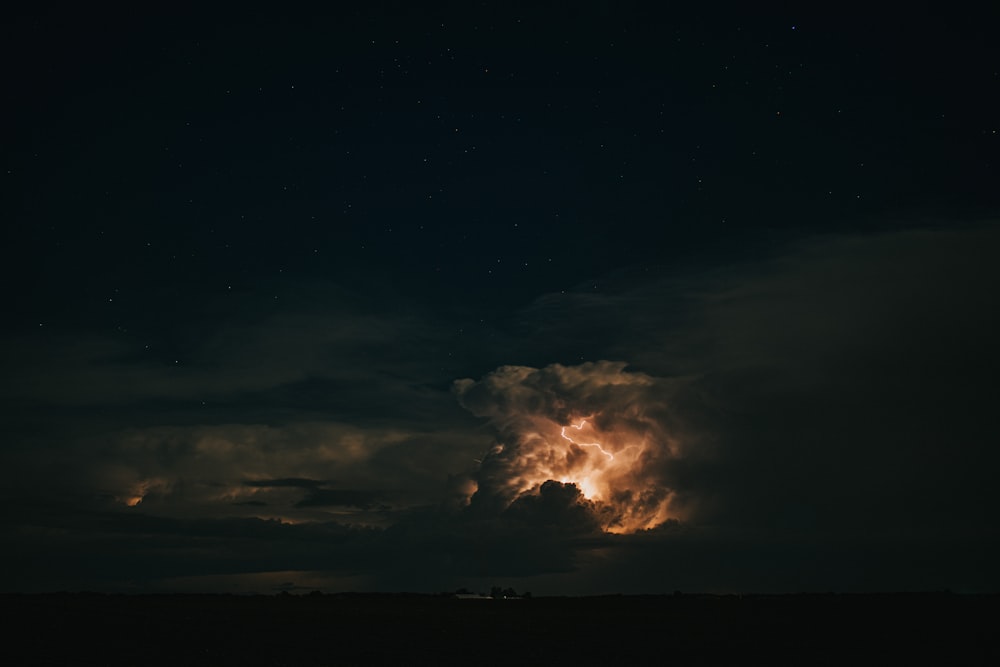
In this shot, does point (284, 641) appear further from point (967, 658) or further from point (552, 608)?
point (967, 658)

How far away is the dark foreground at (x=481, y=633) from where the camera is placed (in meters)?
55.0

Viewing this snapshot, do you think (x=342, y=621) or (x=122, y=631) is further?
(x=342, y=621)

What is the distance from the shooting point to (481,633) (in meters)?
64.3

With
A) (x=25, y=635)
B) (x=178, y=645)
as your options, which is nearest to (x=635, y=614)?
(x=178, y=645)

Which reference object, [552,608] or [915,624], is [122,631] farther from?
[915,624]

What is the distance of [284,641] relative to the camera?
196 ft

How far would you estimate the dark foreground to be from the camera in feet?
180

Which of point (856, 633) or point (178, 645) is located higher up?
point (856, 633)

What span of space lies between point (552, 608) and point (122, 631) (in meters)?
35.6

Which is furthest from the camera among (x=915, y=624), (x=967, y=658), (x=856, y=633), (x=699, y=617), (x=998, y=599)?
(x=998, y=599)

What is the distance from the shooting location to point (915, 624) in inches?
2744

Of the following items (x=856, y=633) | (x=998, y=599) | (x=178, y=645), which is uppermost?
(x=998, y=599)

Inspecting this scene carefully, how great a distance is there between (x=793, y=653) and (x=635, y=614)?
21678 mm

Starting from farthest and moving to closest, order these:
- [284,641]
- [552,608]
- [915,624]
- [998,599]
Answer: [998,599], [552,608], [915,624], [284,641]
